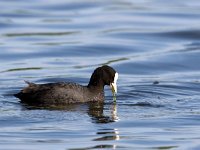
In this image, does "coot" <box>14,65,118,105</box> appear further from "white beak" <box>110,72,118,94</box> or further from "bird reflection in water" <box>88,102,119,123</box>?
"bird reflection in water" <box>88,102,119,123</box>

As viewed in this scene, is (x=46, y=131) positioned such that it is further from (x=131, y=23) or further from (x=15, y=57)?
(x=131, y=23)

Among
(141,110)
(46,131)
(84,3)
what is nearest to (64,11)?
(84,3)

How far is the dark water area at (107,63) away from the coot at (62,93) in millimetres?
327

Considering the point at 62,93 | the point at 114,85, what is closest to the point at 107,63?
the point at 114,85

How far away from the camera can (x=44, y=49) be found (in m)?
25.8

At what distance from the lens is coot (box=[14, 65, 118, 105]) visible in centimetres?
1830

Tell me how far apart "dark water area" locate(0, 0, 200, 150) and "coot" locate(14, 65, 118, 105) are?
12.9 inches

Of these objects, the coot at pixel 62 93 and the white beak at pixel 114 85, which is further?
the white beak at pixel 114 85

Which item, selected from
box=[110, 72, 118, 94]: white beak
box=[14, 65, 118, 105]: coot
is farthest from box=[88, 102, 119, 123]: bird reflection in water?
box=[110, 72, 118, 94]: white beak

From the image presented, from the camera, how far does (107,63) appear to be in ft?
78.4

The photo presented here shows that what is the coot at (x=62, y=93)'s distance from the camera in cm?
1830

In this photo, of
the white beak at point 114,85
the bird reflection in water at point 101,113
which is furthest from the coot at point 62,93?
the bird reflection in water at point 101,113

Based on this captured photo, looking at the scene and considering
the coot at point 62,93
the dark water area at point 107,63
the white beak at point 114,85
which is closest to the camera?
the dark water area at point 107,63

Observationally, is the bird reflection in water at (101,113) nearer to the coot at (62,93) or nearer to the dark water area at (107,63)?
the dark water area at (107,63)
